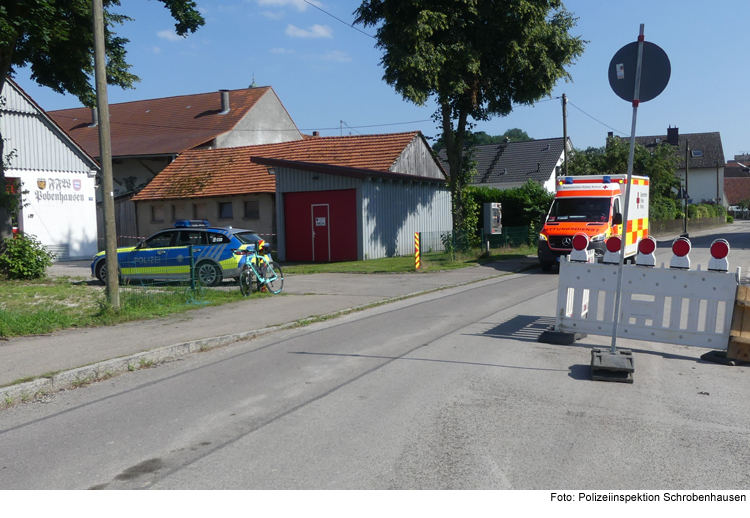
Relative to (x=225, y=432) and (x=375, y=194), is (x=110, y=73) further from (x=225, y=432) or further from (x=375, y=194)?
(x=225, y=432)

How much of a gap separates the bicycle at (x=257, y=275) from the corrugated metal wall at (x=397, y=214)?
34.1ft

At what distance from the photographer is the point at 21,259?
17766mm

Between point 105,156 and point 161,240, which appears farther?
point 161,240

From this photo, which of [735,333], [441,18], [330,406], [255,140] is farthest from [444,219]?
[330,406]

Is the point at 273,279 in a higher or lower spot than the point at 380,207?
lower

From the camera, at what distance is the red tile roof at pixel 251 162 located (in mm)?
29203

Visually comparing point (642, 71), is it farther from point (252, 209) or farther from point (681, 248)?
point (252, 209)

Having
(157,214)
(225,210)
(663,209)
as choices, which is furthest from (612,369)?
(663,209)

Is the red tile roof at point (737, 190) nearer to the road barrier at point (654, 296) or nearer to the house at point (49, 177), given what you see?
the house at point (49, 177)

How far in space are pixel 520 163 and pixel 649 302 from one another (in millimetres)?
52488

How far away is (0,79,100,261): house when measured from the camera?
80.6 ft

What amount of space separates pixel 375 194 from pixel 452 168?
3875 mm

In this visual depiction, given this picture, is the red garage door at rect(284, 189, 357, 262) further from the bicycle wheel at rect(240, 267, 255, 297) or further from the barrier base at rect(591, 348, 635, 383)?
the barrier base at rect(591, 348, 635, 383)

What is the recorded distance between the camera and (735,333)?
7.67m
